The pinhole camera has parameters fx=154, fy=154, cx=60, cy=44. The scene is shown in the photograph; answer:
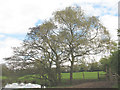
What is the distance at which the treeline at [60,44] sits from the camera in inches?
211

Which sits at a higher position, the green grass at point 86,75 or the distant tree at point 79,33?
the distant tree at point 79,33

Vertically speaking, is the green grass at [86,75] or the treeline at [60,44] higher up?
the treeline at [60,44]

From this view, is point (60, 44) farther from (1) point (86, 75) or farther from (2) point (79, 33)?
(1) point (86, 75)

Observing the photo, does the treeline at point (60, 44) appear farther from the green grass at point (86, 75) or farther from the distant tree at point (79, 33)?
the green grass at point (86, 75)

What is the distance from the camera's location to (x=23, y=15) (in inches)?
219

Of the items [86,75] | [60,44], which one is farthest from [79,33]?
[86,75]

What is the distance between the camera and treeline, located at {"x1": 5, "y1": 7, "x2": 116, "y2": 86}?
17.6 feet

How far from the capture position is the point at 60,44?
541 centimetres

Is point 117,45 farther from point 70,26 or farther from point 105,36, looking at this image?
point 70,26

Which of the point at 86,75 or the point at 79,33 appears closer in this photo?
the point at 86,75

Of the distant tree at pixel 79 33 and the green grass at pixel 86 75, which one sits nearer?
the green grass at pixel 86 75

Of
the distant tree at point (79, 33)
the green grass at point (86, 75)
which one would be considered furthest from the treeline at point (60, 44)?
the green grass at point (86, 75)

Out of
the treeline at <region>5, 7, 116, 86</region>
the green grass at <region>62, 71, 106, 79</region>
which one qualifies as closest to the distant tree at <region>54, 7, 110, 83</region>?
the treeline at <region>5, 7, 116, 86</region>

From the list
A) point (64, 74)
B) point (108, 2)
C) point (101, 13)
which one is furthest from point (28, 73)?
point (108, 2)
